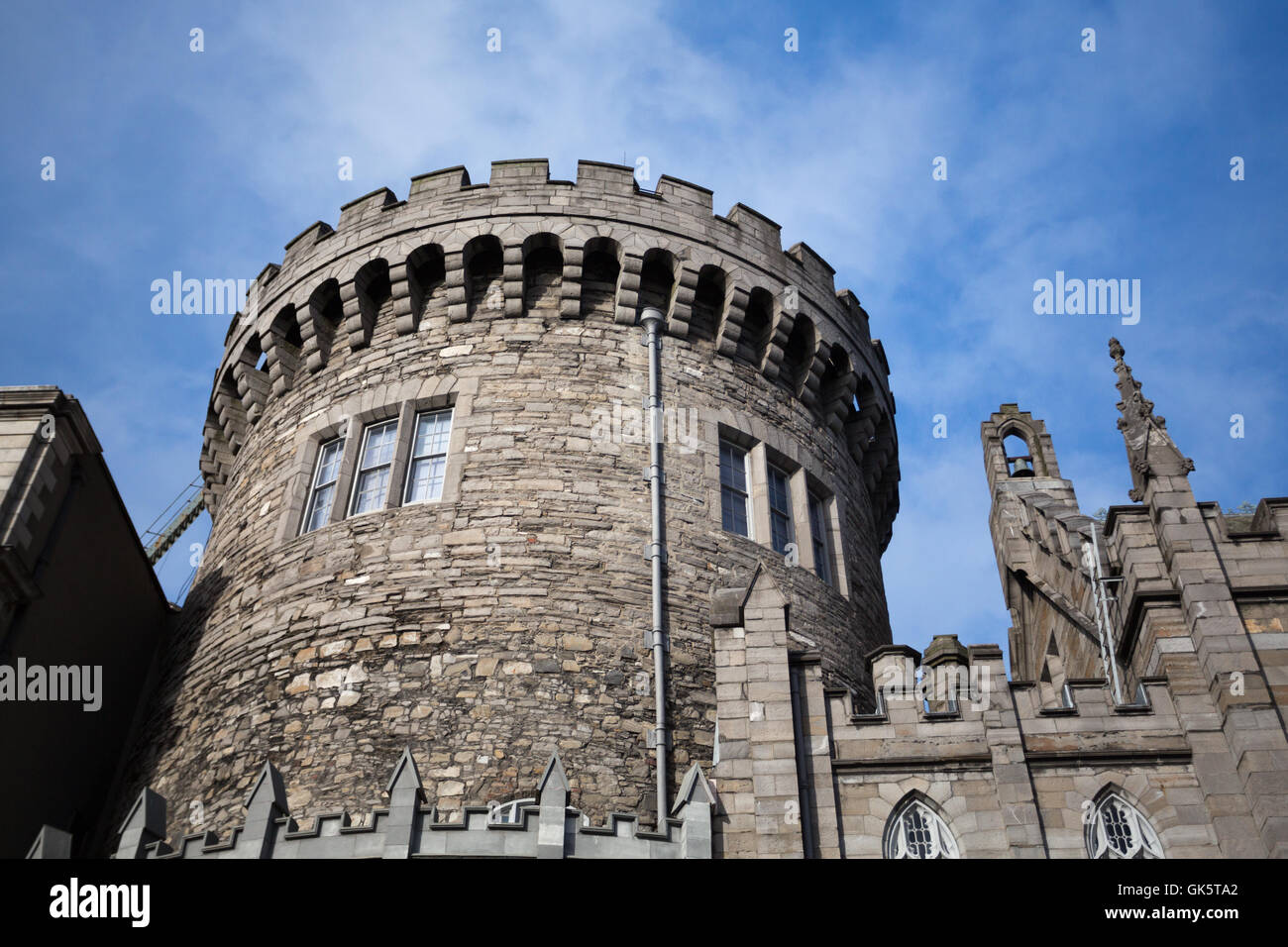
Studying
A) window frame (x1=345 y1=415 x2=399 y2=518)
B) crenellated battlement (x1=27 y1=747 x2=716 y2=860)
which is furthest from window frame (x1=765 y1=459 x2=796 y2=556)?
crenellated battlement (x1=27 y1=747 x2=716 y2=860)

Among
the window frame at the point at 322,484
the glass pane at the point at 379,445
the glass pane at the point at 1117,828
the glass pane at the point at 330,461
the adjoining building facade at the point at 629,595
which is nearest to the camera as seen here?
the glass pane at the point at 1117,828

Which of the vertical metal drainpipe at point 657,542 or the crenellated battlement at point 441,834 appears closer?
the crenellated battlement at point 441,834

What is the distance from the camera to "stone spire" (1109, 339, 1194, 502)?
13602 mm

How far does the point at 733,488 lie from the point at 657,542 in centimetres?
209

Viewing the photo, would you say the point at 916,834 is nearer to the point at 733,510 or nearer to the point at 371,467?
the point at 733,510

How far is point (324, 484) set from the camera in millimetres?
17234

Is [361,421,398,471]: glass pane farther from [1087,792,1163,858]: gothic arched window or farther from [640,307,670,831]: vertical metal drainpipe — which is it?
[1087,792,1163,858]: gothic arched window

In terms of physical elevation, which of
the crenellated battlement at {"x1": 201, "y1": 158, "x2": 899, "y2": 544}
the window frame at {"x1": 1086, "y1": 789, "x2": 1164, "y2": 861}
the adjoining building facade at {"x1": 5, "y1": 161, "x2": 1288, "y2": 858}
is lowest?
the window frame at {"x1": 1086, "y1": 789, "x2": 1164, "y2": 861}

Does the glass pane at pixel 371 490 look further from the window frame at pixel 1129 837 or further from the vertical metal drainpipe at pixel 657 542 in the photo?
the window frame at pixel 1129 837

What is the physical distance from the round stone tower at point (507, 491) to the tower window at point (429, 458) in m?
0.05

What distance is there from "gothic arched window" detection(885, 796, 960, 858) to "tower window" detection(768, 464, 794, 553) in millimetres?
5570

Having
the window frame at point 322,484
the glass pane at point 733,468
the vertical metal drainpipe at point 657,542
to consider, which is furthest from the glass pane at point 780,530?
the window frame at point 322,484

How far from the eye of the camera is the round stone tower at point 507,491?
45.8 ft

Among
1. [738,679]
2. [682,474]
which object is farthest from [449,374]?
[738,679]
